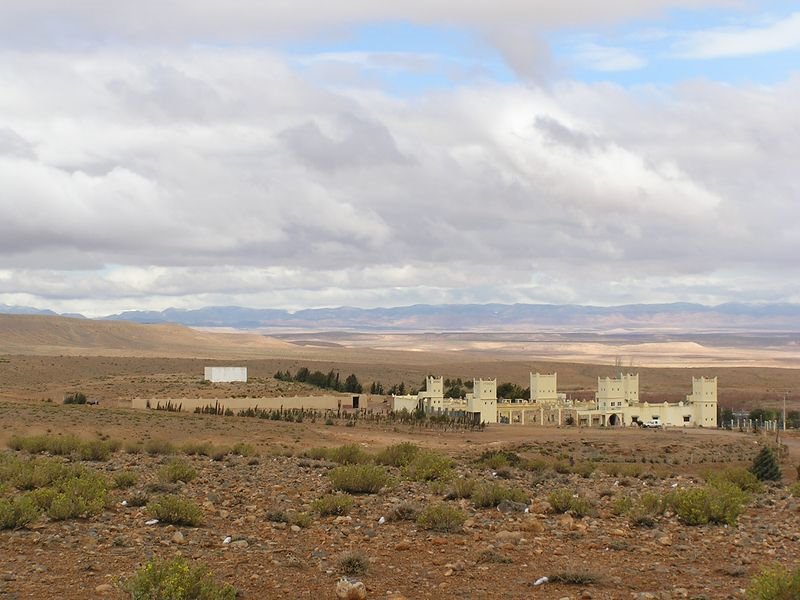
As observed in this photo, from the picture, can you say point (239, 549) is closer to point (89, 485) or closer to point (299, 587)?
point (299, 587)

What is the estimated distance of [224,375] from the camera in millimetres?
88500

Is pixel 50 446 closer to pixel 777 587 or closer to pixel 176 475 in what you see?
pixel 176 475

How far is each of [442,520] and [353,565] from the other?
314cm

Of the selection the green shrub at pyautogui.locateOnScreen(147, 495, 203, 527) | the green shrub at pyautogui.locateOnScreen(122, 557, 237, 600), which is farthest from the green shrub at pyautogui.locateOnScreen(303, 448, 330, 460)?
the green shrub at pyautogui.locateOnScreen(122, 557, 237, 600)

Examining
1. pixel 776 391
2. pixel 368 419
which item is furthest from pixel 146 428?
pixel 776 391

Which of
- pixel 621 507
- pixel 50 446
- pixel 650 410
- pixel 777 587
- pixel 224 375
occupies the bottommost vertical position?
pixel 650 410

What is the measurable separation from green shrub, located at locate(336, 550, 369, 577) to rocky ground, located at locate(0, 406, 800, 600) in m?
0.10

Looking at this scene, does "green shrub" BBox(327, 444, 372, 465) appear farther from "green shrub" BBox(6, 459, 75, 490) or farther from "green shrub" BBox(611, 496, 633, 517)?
"green shrub" BBox(611, 496, 633, 517)

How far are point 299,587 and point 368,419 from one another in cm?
5468

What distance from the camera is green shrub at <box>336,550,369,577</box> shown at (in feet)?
39.8

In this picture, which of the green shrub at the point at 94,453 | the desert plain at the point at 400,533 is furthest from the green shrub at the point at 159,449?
the green shrub at the point at 94,453

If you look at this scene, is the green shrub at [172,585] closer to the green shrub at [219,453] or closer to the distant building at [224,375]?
the green shrub at [219,453]

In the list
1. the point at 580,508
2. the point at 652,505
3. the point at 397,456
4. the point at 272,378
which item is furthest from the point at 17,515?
the point at 272,378

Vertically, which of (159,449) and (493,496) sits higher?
(493,496)
